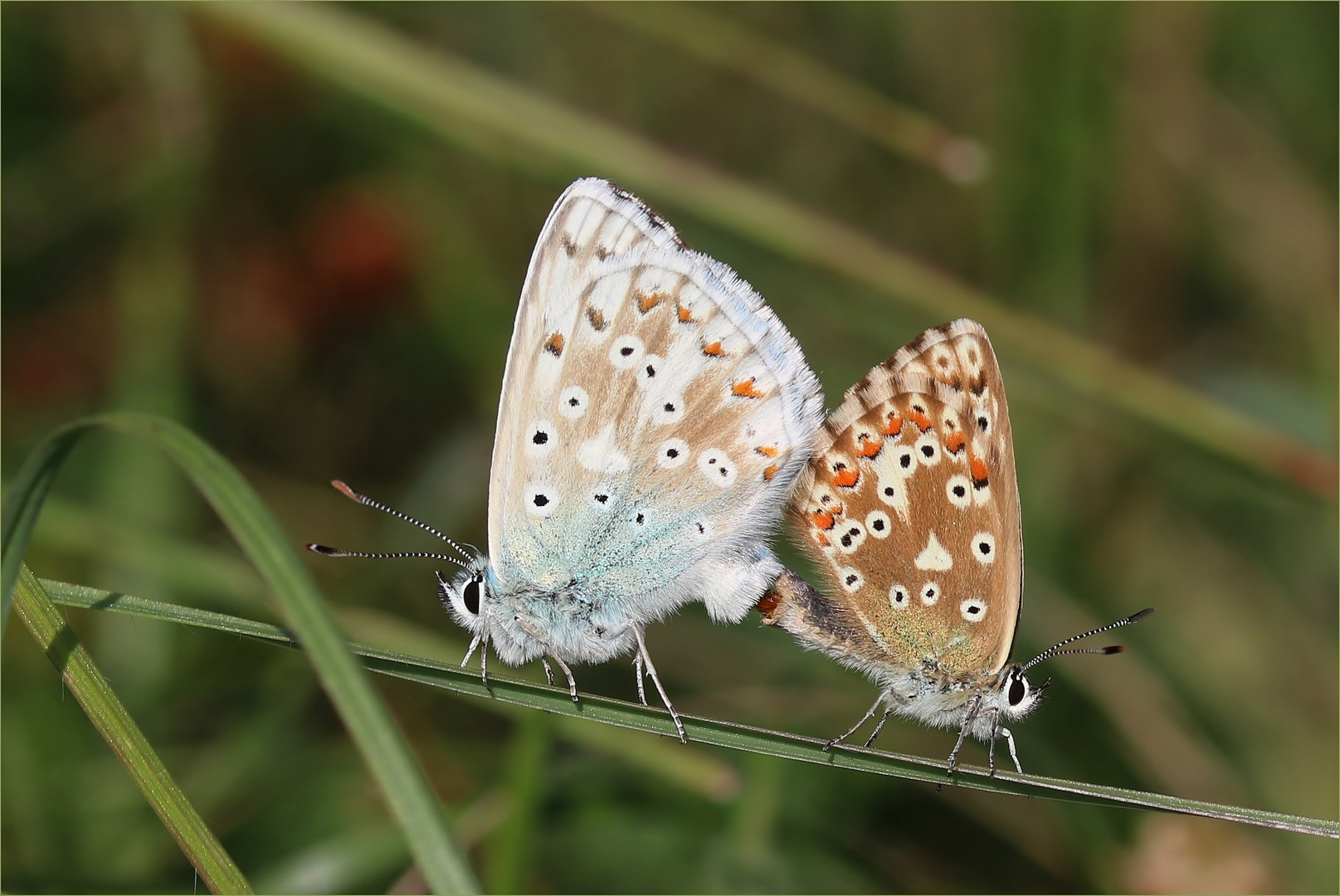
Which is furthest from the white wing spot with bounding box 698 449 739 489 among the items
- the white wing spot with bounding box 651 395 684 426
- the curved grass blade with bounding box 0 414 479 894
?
the curved grass blade with bounding box 0 414 479 894

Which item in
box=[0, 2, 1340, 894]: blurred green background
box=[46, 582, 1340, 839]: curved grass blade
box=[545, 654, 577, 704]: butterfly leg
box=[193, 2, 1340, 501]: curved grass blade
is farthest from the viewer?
box=[193, 2, 1340, 501]: curved grass blade

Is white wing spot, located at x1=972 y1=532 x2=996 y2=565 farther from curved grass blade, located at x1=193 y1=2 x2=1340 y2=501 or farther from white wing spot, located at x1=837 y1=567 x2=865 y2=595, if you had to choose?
curved grass blade, located at x1=193 y1=2 x2=1340 y2=501

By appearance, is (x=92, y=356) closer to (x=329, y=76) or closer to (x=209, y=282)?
(x=209, y=282)

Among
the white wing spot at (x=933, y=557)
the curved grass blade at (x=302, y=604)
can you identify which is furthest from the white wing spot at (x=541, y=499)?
the curved grass blade at (x=302, y=604)

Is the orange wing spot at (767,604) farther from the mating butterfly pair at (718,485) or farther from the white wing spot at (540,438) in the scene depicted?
the white wing spot at (540,438)

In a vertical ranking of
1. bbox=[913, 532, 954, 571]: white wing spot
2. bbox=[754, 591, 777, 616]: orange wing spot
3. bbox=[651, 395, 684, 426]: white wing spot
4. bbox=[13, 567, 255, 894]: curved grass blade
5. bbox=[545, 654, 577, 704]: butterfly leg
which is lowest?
bbox=[13, 567, 255, 894]: curved grass blade

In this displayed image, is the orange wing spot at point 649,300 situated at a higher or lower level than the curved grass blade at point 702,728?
higher

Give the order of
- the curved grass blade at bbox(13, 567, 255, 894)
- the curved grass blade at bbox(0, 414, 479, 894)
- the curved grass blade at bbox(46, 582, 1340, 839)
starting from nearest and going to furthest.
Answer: the curved grass blade at bbox(0, 414, 479, 894) → the curved grass blade at bbox(13, 567, 255, 894) → the curved grass blade at bbox(46, 582, 1340, 839)
